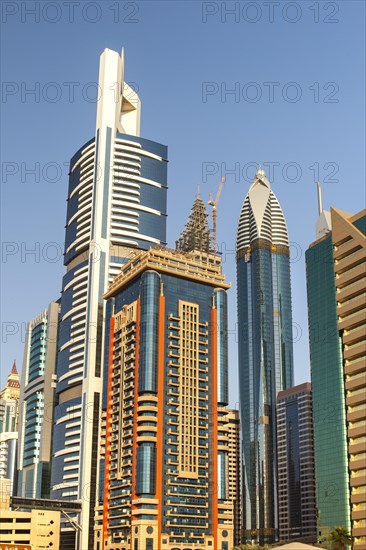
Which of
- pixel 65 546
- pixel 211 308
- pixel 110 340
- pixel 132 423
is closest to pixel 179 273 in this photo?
pixel 211 308

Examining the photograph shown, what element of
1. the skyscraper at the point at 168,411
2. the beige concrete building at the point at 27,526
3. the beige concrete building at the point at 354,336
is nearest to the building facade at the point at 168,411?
the skyscraper at the point at 168,411

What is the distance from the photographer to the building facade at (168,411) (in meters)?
163

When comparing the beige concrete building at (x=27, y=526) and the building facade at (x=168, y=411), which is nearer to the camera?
the building facade at (x=168, y=411)

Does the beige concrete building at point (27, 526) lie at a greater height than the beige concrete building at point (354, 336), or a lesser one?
lesser

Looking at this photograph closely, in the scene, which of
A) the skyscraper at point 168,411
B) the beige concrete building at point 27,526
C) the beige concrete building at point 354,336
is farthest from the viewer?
the beige concrete building at point 27,526

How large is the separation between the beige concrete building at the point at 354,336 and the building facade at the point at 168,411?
73.2m

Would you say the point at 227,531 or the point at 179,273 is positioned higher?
the point at 179,273

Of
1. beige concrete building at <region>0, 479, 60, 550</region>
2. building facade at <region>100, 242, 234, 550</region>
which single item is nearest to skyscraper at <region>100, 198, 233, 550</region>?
building facade at <region>100, 242, 234, 550</region>

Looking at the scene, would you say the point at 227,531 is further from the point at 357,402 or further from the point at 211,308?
the point at 357,402

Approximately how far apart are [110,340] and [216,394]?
105ft

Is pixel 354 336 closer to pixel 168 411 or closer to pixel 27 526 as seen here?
pixel 168 411

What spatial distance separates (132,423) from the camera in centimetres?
17225

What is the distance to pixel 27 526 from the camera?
173m

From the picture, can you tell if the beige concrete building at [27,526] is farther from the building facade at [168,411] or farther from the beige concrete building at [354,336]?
the beige concrete building at [354,336]
